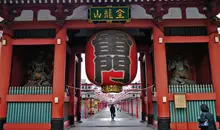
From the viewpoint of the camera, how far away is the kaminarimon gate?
9641 mm

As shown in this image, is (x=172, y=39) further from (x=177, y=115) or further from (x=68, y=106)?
(x=68, y=106)

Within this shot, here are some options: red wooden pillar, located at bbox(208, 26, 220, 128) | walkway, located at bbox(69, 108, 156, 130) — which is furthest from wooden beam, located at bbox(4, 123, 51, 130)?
red wooden pillar, located at bbox(208, 26, 220, 128)

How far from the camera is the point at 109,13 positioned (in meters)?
10.2

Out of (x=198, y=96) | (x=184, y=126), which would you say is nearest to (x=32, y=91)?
(x=184, y=126)

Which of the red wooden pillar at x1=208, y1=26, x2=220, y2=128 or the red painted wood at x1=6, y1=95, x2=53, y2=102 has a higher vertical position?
the red wooden pillar at x1=208, y1=26, x2=220, y2=128

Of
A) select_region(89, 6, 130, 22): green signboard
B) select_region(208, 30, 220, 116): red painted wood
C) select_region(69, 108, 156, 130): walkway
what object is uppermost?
select_region(89, 6, 130, 22): green signboard

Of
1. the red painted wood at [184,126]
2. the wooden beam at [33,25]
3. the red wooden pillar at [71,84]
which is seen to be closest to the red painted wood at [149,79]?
the red painted wood at [184,126]

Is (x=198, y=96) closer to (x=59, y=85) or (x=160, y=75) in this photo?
(x=160, y=75)

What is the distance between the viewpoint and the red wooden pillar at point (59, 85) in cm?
Result: 969

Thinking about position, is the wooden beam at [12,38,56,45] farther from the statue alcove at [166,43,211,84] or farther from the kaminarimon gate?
the statue alcove at [166,43,211,84]

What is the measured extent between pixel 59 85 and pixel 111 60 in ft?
9.71

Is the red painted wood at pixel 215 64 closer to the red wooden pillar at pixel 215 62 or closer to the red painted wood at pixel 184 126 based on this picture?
the red wooden pillar at pixel 215 62

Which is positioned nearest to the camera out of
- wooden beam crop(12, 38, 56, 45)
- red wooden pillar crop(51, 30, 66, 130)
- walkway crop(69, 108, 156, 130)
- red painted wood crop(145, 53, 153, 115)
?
red wooden pillar crop(51, 30, 66, 130)

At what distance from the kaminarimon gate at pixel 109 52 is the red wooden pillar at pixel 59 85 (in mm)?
47
